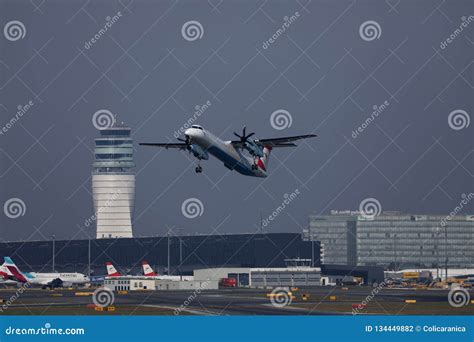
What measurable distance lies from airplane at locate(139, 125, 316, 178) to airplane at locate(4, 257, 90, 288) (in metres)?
68.4

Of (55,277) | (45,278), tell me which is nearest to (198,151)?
(45,278)

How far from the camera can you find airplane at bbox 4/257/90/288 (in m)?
158

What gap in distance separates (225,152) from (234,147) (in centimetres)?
179

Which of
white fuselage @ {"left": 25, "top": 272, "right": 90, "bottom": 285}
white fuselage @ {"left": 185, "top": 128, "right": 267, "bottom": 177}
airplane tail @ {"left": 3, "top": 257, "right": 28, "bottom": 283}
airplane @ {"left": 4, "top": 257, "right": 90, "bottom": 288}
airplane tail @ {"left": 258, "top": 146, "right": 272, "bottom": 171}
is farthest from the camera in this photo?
white fuselage @ {"left": 25, "top": 272, "right": 90, "bottom": 285}

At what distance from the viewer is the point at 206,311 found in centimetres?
7344

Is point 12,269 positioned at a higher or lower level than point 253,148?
higher

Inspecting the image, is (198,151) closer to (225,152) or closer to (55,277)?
(225,152)

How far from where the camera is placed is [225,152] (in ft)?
299

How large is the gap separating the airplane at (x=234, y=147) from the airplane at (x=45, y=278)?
68.4 m

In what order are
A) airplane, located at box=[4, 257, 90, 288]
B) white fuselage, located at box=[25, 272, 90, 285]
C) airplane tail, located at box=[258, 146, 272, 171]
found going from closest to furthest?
airplane tail, located at box=[258, 146, 272, 171], airplane, located at box=[4, 257, 90, 288], white fuselage, located at box=[25, 272, 90, 285]

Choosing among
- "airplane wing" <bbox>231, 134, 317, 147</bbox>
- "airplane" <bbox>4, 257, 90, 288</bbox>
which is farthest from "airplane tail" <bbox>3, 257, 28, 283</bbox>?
"airplane wing" <bbox>231, 134, 317, 147</bbox>

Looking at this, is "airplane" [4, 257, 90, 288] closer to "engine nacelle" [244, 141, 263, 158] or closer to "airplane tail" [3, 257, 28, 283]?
"airplane tail" [3, 257, 28, 283]
